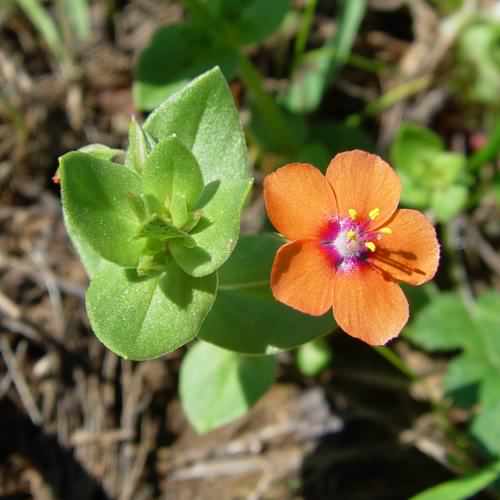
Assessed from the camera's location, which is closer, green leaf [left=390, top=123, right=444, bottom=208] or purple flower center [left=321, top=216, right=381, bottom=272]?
purple flower center [left=321, top=216, right=381, bottom=272]

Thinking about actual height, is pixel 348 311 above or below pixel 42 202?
above

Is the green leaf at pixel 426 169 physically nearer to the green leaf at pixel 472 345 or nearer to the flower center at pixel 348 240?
the green leaf at pixel 472 345

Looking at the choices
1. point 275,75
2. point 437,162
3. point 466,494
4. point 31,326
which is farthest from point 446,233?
point 31,326

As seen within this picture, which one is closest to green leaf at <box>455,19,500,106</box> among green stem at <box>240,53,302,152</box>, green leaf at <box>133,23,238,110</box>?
green stem at <box>240,53,302,152</box>

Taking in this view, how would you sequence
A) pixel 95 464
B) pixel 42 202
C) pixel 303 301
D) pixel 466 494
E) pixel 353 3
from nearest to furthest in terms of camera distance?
pixel 303 301
pixel 466 494
pixel 95 464
pixel 42 202
pixel 353 3

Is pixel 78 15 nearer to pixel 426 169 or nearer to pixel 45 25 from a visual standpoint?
pixel 45 25

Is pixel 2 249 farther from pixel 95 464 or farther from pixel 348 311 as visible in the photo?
pixel 348 311

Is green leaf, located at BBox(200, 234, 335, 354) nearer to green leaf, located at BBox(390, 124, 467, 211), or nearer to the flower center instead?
the flower center
